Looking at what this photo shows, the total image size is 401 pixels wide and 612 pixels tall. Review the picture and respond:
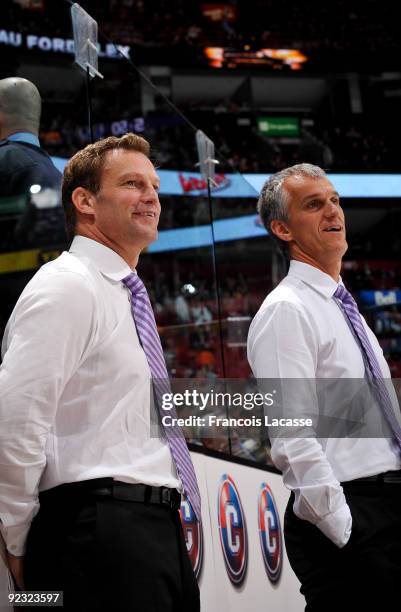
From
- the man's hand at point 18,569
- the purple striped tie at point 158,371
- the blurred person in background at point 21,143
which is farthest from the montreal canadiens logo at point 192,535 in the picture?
the blurred person in background at point 21,143

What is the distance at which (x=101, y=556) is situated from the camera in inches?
45.1

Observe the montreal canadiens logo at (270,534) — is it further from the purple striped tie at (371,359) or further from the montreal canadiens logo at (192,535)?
the purple striped tie at (371,359)

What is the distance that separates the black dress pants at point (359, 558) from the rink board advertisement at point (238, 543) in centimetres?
31

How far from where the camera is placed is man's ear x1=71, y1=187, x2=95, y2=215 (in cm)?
149

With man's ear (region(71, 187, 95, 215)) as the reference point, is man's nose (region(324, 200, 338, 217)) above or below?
above

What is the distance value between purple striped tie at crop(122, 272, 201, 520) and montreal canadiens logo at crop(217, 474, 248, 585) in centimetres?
62

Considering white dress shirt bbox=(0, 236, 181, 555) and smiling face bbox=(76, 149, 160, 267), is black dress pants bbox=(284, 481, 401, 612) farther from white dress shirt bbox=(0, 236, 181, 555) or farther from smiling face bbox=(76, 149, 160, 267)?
smiling face bbox=(76, 149, 160, 267)

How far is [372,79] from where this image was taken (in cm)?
1308

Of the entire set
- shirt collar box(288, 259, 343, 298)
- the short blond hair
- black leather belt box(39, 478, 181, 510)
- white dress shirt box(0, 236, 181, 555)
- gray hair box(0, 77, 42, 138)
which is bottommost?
black leather belt box(39, 478, 181, 510)

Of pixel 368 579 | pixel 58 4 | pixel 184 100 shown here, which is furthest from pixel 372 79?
pixel 368 579

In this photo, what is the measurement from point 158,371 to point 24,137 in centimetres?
69

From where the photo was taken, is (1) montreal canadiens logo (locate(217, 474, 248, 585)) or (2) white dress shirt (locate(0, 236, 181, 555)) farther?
(1) montreal canadiens logo (locate(217, 474, 248, 585))

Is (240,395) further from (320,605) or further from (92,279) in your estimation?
(92,279)

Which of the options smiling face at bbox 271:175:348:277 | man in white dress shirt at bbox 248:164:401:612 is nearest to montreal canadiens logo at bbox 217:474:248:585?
man in white dress shirt at bbox 248:164:401:612
